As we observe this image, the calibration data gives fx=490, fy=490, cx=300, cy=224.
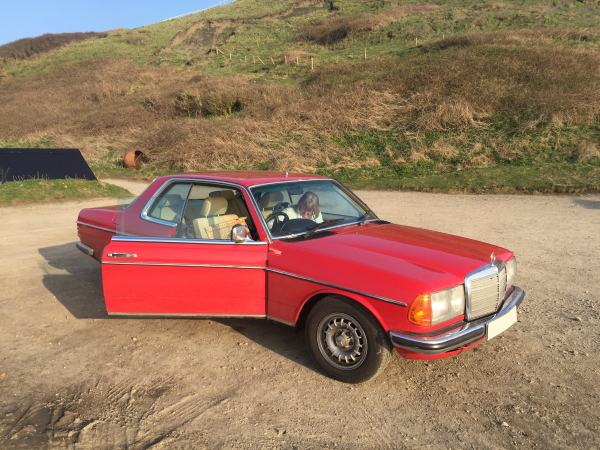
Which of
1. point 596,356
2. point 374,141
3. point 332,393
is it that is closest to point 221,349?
point 332,393

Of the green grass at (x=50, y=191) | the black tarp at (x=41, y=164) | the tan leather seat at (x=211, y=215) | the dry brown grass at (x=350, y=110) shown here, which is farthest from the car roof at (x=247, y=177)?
the dry brown grass at (x=350, y=110)

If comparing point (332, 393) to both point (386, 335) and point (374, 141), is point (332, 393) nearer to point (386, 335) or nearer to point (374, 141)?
point (386, 335)

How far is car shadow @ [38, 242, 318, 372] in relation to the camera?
459cm

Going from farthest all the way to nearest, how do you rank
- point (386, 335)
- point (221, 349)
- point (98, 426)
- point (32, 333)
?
1. point (32, 333)
2. point (221, 349)
3. point (386, 335)
4. point (98, 426)

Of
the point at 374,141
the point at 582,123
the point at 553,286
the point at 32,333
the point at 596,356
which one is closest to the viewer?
the point at 596,356

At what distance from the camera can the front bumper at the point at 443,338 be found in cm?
341

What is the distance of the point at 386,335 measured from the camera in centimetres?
357

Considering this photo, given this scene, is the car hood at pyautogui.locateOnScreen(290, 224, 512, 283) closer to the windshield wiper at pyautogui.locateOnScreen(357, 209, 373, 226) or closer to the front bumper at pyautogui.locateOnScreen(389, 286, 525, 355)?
the windshield wiper at pyautogui.locateOnScreen(357, 209, 373, 226)

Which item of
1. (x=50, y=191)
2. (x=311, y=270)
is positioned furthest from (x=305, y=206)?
(x=50, y=191)

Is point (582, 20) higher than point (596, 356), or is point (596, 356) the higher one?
point (582, 20)

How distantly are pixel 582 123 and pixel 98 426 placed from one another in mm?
20385

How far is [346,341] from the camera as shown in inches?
148

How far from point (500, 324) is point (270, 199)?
2.26 meters

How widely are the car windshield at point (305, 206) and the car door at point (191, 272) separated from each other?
18 cm
